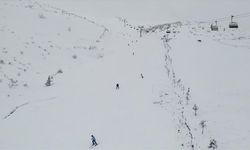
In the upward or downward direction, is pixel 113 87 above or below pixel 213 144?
above

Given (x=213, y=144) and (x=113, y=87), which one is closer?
(x=213, y=144)

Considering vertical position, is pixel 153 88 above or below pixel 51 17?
below

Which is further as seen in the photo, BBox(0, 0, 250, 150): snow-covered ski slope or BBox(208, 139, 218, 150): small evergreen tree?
BBox(0, 0, 250, 150): snow-covered ski slope

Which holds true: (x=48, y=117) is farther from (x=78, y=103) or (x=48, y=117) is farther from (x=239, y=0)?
(x=239, y=0)

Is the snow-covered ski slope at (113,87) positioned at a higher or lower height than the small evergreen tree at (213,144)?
higher

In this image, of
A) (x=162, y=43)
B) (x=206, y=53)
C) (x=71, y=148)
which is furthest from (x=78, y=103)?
(x=162, y=43)

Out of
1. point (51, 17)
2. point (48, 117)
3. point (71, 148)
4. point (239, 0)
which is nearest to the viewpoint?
point (71, 148)

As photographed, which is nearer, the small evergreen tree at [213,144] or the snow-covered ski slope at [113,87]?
the small evergreen tree at [213,144]

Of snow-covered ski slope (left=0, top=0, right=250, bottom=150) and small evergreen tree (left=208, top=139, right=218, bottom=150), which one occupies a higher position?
snow-covered ski slope (left=0, top=0, right=250, bottom=150)
